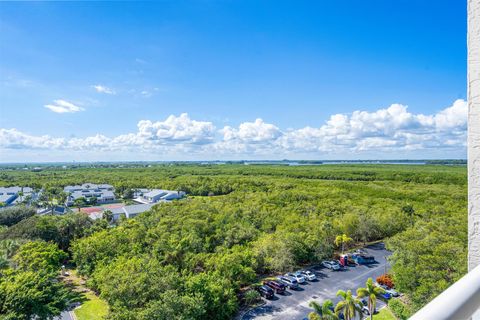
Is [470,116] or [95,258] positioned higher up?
[470,116]

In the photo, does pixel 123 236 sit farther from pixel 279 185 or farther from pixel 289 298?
pixel 279 185

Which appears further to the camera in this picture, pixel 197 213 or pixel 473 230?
pixel 197 213

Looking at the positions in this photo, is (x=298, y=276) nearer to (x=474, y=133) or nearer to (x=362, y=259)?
(x=362, y=259)

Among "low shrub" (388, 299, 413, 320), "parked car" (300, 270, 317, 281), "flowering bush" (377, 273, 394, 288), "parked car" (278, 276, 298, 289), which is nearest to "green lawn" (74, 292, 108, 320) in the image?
"parked car" (278, 276, 298, 289)

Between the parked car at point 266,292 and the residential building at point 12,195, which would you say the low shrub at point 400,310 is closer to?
the parked car at point 266,292

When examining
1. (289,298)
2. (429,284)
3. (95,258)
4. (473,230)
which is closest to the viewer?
(473,230)

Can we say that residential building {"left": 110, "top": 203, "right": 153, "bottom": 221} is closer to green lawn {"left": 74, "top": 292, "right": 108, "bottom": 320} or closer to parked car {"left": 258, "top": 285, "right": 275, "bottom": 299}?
green lawn {"left": 74, "top": 292, "right": 108, "bottom": 320}

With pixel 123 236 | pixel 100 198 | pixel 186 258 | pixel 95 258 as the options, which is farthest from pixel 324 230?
pixel 100 198

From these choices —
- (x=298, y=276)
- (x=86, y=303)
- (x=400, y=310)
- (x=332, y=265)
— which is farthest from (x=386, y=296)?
(x=86, y=303)

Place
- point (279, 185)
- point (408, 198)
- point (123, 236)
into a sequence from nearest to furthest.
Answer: point (123, 236) < point (408, 198) < point (279, 185)
